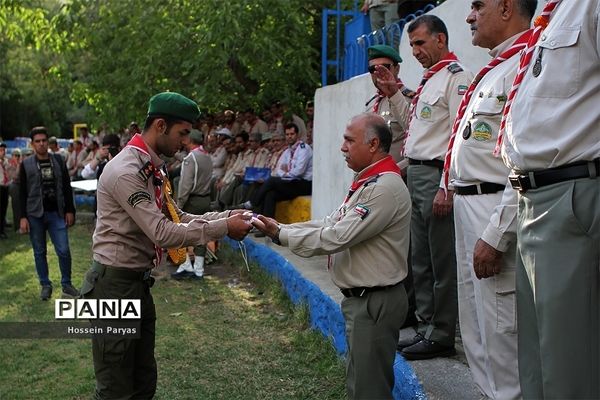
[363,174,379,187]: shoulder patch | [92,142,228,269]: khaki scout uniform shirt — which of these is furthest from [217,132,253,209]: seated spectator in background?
[363,174,379,187]: shoulder patch

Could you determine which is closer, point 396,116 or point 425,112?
point 425,112

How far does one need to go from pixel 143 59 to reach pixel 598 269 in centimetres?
1056

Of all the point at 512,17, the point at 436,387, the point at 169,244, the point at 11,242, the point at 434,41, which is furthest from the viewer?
the point at 11,242

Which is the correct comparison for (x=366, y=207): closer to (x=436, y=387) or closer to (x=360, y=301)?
(x=360, y=301)

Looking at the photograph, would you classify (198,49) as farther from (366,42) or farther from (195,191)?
(366,42)

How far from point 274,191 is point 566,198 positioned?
8.21 metres

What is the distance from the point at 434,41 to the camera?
174 inches

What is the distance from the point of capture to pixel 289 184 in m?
10.3

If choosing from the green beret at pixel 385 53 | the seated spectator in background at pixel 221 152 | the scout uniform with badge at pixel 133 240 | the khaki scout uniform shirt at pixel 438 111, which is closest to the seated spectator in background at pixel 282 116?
the seated spectator in background at pixel 221 152

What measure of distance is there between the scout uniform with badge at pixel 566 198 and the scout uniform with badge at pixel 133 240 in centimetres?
190

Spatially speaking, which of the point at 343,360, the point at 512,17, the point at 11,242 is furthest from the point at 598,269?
the point at 11,242

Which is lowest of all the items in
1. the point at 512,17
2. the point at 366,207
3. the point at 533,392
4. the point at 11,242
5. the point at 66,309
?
the point at 11,242

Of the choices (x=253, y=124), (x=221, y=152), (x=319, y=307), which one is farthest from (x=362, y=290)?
(x=221, y=152)

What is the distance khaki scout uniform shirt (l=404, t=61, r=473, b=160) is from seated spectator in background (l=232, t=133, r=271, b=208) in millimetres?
6872
